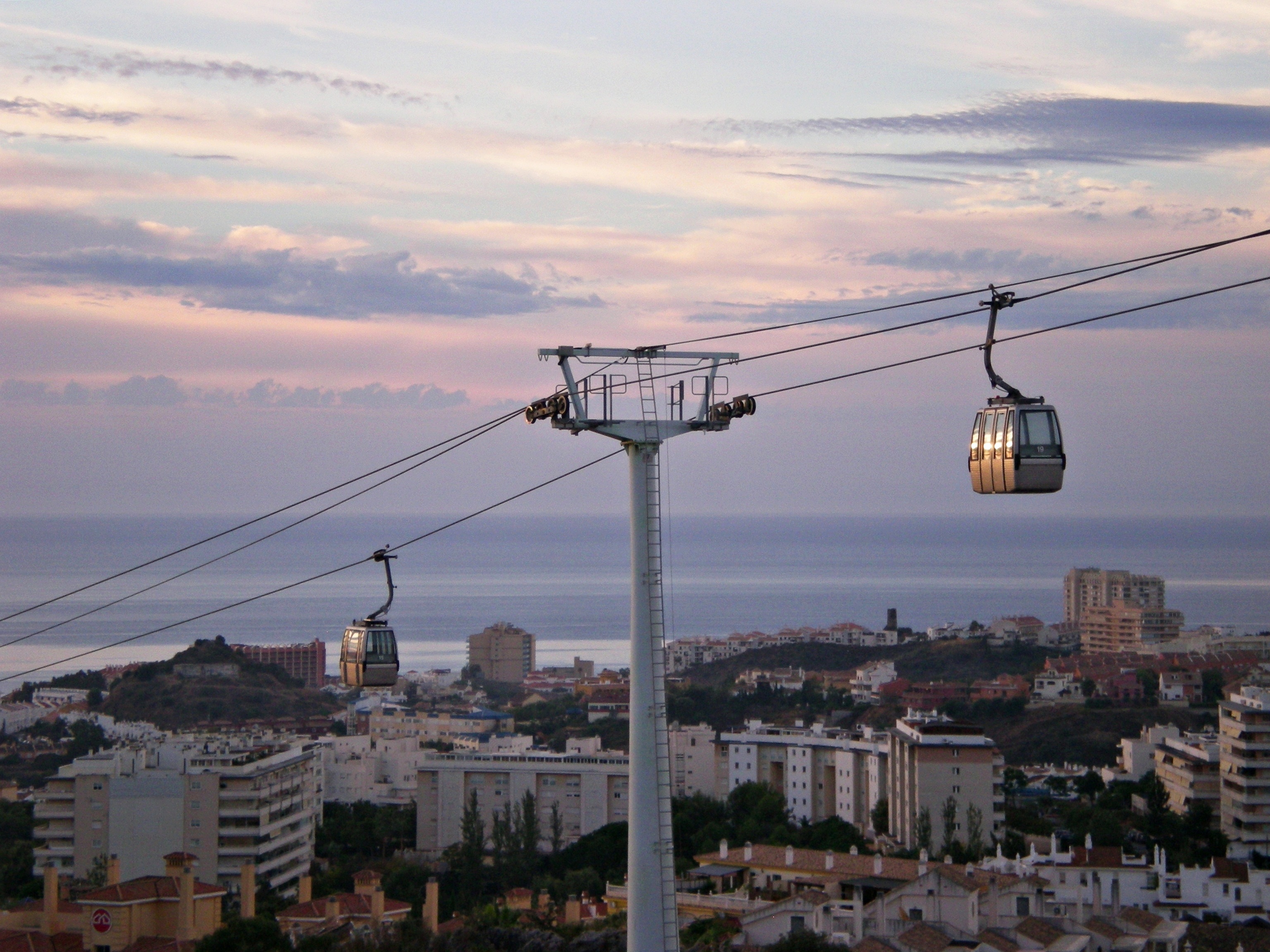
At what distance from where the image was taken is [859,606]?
158 metres

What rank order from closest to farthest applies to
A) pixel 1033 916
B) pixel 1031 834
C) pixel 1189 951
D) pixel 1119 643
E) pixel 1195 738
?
pixel 1189 951 → pixel 1033 916 → pixel 1031 834 → pixel 1195 738 → pixel 1119 643

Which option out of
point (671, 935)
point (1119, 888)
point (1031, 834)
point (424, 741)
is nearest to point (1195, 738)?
point (1031, 834)

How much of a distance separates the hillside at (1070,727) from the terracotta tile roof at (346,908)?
110ft

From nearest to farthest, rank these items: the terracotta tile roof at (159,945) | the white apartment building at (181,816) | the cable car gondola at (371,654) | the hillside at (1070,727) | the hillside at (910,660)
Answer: the cable car gondola at (371,654), the terracotta tile roof at (159,945), the white apartment building at (181,816), the hillside at (1070,727), the hillside at (910,660)

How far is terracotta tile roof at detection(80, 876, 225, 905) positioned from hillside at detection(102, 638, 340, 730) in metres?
46.3

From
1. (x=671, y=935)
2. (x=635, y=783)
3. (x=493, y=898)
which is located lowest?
(x=493, y=898)

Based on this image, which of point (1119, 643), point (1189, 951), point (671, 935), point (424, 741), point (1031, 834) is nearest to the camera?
point (671, 935)

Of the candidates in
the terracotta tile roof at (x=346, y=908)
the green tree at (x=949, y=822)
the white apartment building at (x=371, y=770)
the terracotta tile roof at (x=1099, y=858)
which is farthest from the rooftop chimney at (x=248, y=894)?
the white apartment building at (x=371, y=770)

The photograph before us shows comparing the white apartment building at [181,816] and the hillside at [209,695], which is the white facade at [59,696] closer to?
the hillside at [209,695]

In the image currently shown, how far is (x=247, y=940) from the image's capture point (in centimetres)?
1827

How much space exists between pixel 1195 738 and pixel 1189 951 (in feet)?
80.5

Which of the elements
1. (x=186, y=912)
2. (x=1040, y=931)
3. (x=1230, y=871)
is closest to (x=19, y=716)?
(x=186, y=912)

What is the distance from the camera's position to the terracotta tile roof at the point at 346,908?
2427cm

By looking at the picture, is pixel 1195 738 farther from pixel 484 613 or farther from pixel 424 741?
pixel 484 613
